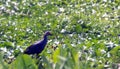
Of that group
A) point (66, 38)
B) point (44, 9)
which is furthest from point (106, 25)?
point (44, 9)

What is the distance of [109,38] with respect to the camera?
25.3 ft

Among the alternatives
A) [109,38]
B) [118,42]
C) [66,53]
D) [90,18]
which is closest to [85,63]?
[66,53]

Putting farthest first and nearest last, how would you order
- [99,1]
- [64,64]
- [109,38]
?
[99,1] < [109,38] < [64,64]

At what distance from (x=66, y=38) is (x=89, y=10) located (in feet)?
8.37

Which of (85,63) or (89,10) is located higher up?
(85,63)

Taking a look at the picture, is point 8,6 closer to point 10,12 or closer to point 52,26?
Answer: point 10,12

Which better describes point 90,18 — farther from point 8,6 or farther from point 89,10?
point 8,6

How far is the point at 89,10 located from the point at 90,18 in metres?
0.98

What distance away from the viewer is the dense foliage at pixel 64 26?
6875 millimetres

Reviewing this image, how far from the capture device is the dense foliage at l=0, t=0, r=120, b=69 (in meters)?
6.88

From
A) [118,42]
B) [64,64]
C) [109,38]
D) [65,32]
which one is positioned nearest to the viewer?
[64,64]

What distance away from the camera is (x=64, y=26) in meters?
8.77

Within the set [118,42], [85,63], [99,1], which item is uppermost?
[85,63]

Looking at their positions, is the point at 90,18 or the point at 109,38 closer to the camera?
the point at 109,38
